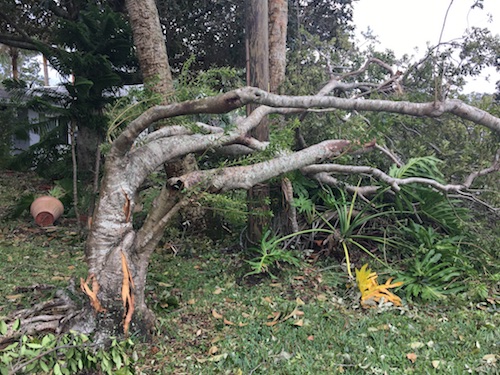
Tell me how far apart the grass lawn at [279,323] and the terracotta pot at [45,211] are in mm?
1133

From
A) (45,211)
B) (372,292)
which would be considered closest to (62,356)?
(372,292)

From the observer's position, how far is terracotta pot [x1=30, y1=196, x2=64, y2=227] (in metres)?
6.07

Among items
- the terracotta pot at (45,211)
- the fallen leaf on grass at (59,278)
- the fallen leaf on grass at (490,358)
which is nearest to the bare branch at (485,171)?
the fallen leaf on grass at (490,358)

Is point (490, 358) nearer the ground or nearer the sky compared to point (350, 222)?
nearer the ground

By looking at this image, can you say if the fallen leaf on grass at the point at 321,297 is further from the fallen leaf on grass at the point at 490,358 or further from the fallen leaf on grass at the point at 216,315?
the fallen leaf on grass at the point at 490,358

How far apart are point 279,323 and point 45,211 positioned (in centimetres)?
434

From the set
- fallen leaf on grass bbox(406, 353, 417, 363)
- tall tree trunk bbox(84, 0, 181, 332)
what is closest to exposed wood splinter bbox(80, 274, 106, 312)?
tall tree trunk bbox(84, 0, 181, 332)

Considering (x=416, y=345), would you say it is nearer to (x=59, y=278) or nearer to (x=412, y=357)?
(x=412, y=357)

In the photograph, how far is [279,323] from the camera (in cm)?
350

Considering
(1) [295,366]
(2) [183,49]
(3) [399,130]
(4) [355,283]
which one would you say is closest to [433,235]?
(4) [355,283]

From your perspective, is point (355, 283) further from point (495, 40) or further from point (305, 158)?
point (495, 40)

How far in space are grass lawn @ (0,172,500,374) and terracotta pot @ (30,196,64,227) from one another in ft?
3.72

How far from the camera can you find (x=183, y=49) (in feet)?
34.0

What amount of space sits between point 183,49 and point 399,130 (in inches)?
257
